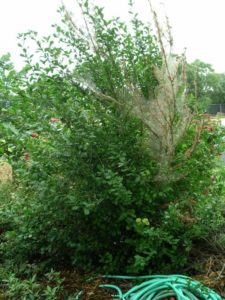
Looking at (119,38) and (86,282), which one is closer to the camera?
(86,282)

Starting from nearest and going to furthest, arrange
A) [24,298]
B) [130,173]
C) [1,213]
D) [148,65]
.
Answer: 1. [24,298]
2. [130,173]
3. [148,65]
4. [1,213]

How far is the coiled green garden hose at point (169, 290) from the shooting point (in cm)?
232

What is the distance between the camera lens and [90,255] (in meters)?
2.88

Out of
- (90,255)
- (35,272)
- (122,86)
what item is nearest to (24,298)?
(35,272)

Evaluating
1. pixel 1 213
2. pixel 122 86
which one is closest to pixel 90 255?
pixel 1 213

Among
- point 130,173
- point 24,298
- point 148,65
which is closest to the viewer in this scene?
point 24,298

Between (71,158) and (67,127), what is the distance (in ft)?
0.73

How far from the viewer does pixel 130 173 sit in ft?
8.40

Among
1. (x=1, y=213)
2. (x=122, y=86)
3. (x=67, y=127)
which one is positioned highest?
(x=122, y=86)

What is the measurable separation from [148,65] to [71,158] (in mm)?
877

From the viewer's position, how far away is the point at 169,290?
2422 mm

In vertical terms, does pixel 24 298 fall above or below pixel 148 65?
below

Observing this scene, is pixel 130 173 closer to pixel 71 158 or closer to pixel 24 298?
pixel 71 158

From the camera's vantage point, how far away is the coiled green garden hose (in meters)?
2.32
